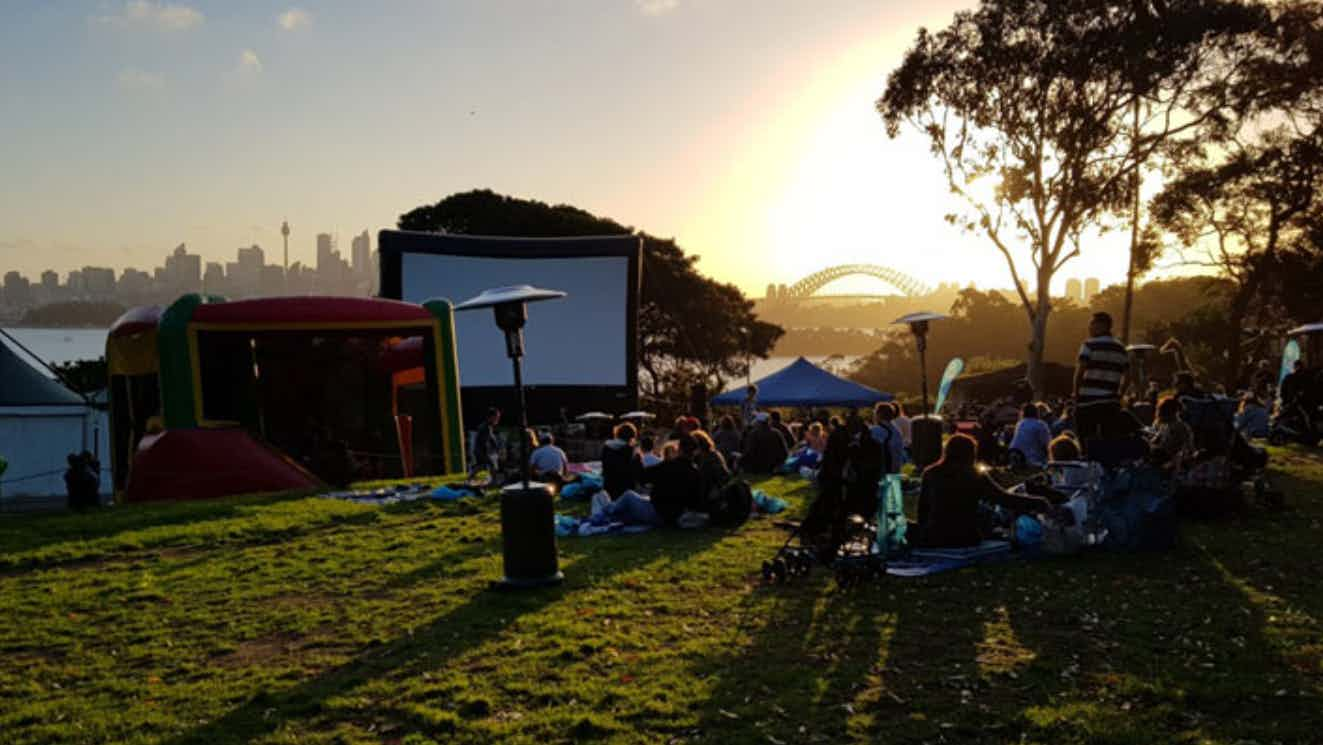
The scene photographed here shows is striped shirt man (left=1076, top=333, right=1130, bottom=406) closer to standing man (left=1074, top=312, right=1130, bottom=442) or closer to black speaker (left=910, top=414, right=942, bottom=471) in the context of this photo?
standing man (left=1074, top=312, right=1130, bottom=442)

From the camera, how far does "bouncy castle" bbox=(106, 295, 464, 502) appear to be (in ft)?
52.4

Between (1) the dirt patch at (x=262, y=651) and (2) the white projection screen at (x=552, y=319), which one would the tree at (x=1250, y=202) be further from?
(1) the dirt patch at (x=262, y=651)

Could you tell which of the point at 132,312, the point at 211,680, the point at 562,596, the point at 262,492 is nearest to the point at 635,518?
the point at 562,596

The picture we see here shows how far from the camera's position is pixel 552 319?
30312mm

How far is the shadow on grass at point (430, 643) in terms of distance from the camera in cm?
542

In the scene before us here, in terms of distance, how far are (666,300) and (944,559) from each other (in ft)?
135

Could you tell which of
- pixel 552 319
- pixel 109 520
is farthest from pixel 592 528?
pixel 552 319

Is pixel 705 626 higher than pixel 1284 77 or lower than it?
lower

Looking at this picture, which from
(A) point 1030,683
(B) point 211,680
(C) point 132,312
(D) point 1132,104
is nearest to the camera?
(A) point 1030,683

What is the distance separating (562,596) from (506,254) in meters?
22.9

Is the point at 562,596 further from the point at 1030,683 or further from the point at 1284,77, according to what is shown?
the point at 1284,77

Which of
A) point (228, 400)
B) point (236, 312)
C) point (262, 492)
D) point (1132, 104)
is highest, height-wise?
point (1132, 104)

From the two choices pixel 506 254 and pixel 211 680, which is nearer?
pixel 211 680

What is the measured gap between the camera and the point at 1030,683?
5.69 m
